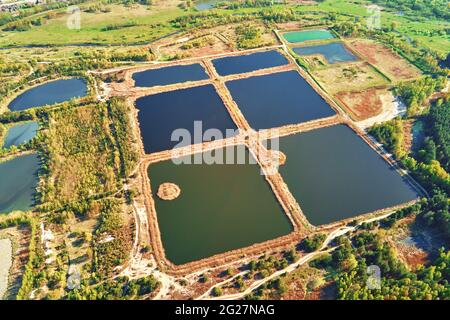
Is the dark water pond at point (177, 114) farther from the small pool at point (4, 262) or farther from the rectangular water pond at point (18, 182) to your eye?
the small pool at point (4, 262)

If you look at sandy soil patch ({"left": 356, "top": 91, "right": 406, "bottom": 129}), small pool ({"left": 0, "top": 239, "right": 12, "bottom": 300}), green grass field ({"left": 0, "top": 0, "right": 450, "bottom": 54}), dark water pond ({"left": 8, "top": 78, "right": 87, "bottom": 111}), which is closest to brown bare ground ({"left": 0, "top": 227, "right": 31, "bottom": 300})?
small pool ({"left": 0, "top": 239, "right": 12, "bottom": 300})

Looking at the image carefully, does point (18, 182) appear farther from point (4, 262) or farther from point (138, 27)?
point (138, 27)

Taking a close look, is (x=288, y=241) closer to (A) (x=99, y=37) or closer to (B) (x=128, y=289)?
(B) (x=128, y=289)

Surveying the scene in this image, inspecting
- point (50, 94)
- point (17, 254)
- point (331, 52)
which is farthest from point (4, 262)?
point (331, 52)

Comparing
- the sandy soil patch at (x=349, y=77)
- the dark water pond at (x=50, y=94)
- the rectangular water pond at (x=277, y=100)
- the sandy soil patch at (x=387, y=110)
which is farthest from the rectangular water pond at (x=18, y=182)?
the sandy soil patch at (x=349, y=77)

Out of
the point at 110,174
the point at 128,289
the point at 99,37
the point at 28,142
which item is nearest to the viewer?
the point at 128,289

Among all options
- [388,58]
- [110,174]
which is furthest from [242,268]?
[388,58]

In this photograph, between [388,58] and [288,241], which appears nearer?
[288,241]
